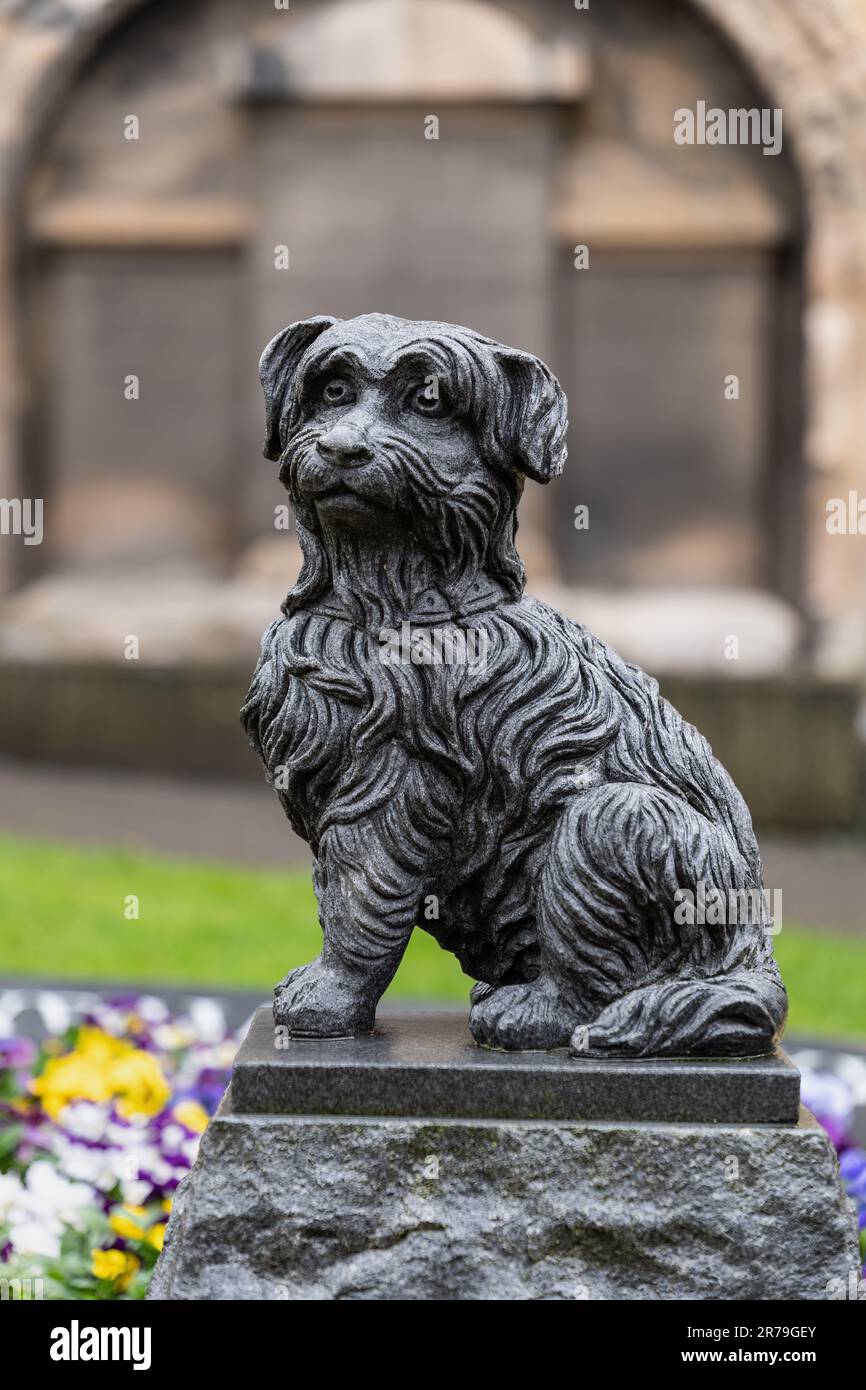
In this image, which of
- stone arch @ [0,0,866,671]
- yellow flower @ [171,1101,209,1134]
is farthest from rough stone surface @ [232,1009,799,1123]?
stone arch @ [0,0,866,671]

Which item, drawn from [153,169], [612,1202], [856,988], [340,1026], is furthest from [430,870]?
[153,169]

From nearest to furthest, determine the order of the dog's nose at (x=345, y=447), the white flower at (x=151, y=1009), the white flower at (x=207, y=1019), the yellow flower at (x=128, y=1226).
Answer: the dog's nose at (x=345, y=447) < the yellow flower at (x=128, y=1226) < the white flower at (x=207, y=1019) < the white flower at (x=151, y=1009)

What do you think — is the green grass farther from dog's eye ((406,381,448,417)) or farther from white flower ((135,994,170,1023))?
dog's eye ((406,381,448,417))

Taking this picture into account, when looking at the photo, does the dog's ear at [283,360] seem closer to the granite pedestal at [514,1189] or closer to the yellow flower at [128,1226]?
the granite pedestal at [514,1189]

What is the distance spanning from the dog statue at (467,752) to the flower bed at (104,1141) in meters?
0.97

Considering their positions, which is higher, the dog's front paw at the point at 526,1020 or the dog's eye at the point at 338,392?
the dog's eye at the point at 338,392

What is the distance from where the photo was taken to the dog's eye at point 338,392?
302cm

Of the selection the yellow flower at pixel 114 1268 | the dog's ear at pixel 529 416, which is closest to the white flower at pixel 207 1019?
the yellow flower at pixel 114 1268

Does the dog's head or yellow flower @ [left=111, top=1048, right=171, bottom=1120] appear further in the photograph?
yellow flower @ [left=111, top=1048, right=171, bottom=1120]

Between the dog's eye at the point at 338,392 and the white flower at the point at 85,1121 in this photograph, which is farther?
the white flower at the point at 85,1121

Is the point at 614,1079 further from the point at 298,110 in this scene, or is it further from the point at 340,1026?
the point at 298,110

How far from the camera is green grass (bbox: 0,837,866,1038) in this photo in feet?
22.3

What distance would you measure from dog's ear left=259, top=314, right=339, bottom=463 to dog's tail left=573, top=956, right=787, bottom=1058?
3.90 ft
